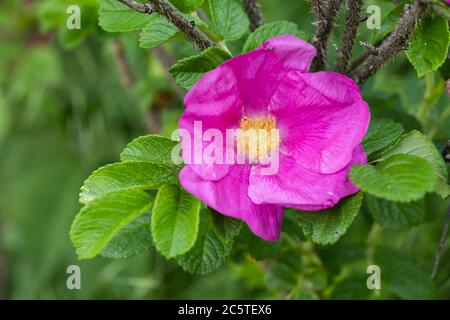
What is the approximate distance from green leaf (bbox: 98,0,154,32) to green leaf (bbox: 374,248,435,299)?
509 millimetres

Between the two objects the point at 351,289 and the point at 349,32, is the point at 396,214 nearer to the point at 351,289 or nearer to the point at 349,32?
the point at 351,289

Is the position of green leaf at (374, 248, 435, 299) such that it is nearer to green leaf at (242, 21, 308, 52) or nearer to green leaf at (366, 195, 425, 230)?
green leaf at (366, 195, 425, 230)

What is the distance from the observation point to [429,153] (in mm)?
648

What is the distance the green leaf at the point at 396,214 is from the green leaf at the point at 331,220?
0.19m

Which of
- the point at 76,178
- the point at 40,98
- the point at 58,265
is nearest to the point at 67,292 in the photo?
the point at 58,265

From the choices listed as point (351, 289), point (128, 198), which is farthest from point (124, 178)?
point (351, 289)

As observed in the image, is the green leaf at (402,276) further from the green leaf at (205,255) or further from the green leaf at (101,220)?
the green leaf at (101,220)

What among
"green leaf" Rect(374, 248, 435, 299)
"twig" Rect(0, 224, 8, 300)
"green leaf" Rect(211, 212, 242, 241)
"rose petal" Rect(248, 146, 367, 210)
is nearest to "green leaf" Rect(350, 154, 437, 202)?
"rose petal" Rect(248, 146, 367, 210)

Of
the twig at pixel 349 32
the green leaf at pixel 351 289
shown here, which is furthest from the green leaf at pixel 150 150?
the green leaf at pixel 351 289

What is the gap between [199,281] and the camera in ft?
5.24

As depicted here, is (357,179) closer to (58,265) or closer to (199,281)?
(199,281)

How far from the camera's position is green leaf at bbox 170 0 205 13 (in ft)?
2.36

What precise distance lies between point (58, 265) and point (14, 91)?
1.60 feet
